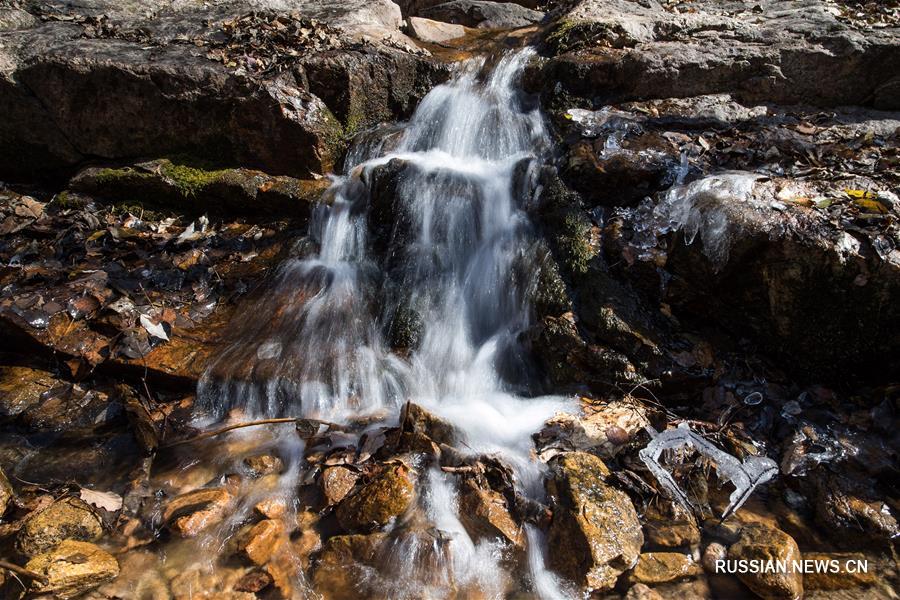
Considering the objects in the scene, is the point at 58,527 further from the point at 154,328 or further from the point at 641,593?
the point at 641,593

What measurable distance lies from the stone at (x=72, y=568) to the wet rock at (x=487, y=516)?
2073mm

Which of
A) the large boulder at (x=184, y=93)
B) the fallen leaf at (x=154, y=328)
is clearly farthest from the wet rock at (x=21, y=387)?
the large boulder at (x=184, y=93)

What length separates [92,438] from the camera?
3680 mm

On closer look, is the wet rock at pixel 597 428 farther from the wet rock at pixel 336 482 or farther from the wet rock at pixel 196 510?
the wet rock at pixel 196 510

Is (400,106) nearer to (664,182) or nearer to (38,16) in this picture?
(664,182)

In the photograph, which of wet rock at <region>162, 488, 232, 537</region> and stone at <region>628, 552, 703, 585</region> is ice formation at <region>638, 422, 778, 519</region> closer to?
stone at <region>628, 552, 703, 585</region>

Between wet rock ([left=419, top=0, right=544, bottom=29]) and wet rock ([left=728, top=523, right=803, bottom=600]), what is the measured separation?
986cm

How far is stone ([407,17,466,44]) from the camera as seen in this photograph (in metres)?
8.33

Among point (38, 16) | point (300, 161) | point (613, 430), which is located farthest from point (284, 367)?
point (38, 16)

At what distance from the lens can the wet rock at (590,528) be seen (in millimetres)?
2568

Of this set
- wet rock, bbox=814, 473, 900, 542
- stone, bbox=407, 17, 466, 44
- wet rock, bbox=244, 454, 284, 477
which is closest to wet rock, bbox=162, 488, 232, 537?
wet rock, bbox=244, 454, 284, 477

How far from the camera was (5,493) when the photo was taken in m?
2.98

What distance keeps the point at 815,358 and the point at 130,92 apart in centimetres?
787

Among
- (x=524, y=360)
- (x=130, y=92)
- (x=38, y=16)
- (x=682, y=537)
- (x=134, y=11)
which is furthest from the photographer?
(x=134, y=11)
